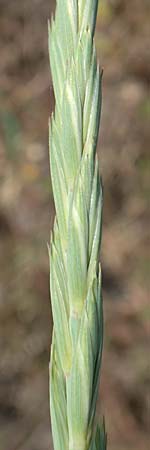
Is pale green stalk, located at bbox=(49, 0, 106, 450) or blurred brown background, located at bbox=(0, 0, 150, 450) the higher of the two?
blurred brown background, located at bbox=(0, 0, 150, 450)

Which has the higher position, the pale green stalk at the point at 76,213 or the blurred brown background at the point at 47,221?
the blurred brown background at the point at 47,221

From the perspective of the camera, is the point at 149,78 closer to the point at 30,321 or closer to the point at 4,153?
the point at 4,153

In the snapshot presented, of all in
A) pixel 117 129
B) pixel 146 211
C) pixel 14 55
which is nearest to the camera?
pixel 146 211

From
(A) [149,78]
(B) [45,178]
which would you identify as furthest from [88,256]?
(A) [149,78]

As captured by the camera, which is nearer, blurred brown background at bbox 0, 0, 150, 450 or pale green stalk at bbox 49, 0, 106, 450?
pale green stalk at bbox 49, 0, 106, 450

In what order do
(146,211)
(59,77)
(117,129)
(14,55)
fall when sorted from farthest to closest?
1. (14,55)
2. (117,129)
3. (146,211)
4. (59,77)
